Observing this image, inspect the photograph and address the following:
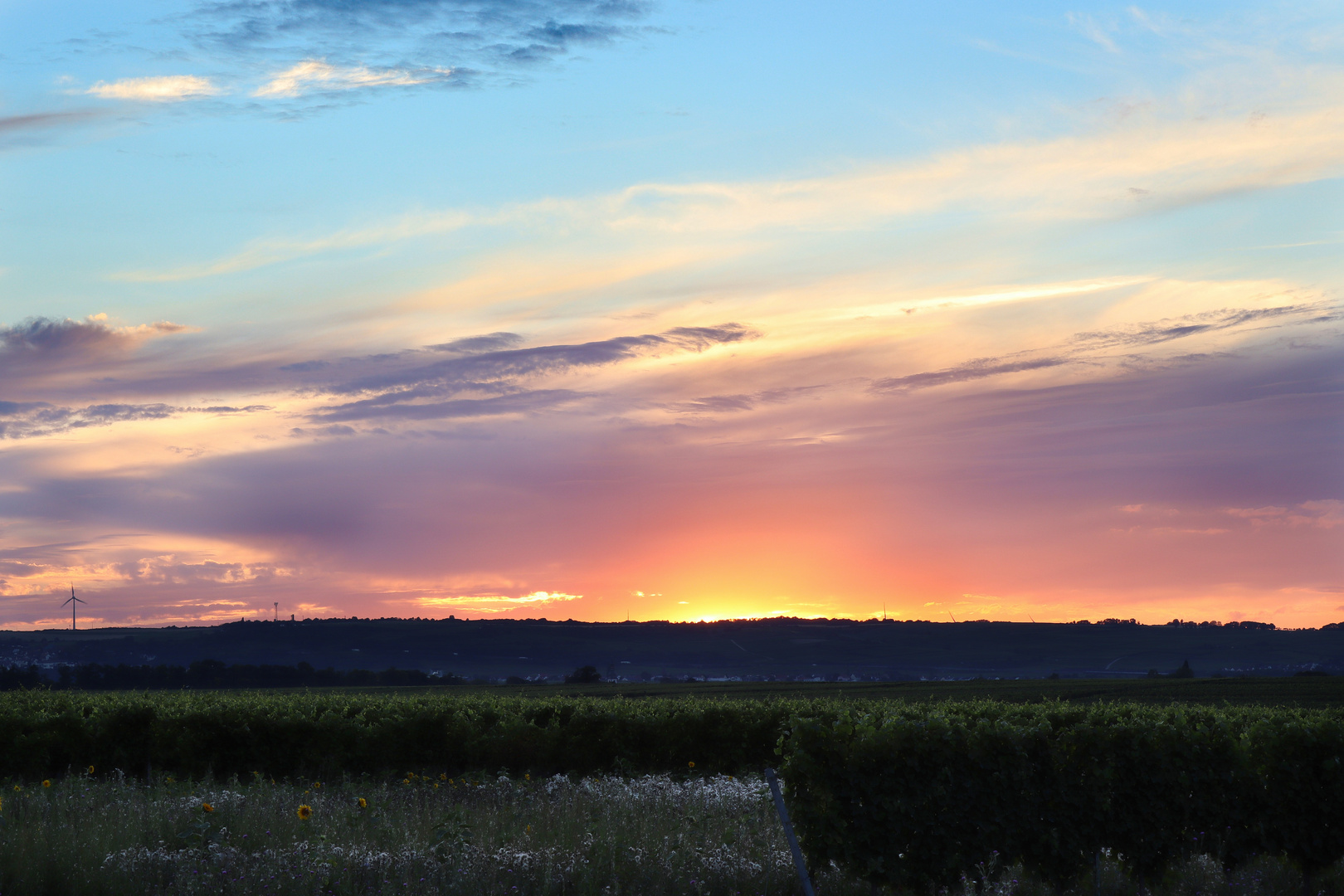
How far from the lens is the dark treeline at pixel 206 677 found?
89.7 metres

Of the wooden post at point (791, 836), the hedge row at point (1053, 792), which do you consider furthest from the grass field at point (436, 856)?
the wooden post at point (791, 836)

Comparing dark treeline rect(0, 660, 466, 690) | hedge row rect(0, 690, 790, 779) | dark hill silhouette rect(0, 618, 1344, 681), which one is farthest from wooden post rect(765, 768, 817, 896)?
dark hill silhouette rect(0, 618, 1344, 681)

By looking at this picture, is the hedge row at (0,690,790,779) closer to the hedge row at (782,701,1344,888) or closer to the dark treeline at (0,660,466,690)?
the hedge row at (782,701,1344,888)

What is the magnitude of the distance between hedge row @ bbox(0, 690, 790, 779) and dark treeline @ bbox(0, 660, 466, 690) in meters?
66.2

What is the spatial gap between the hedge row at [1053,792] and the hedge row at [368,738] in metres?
10.4

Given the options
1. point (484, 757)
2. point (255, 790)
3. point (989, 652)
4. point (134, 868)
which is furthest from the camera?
point (989, 652)

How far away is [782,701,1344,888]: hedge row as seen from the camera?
422 inches

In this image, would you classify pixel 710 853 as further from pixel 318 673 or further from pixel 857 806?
pixel 318 673

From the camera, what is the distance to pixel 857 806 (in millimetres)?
10688

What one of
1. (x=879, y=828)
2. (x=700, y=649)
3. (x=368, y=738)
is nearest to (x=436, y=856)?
(x=879, y=828)

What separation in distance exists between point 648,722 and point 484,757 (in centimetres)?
375

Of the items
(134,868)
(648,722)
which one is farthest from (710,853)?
(648,722)

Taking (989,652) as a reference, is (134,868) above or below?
above

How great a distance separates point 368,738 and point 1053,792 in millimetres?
15416
